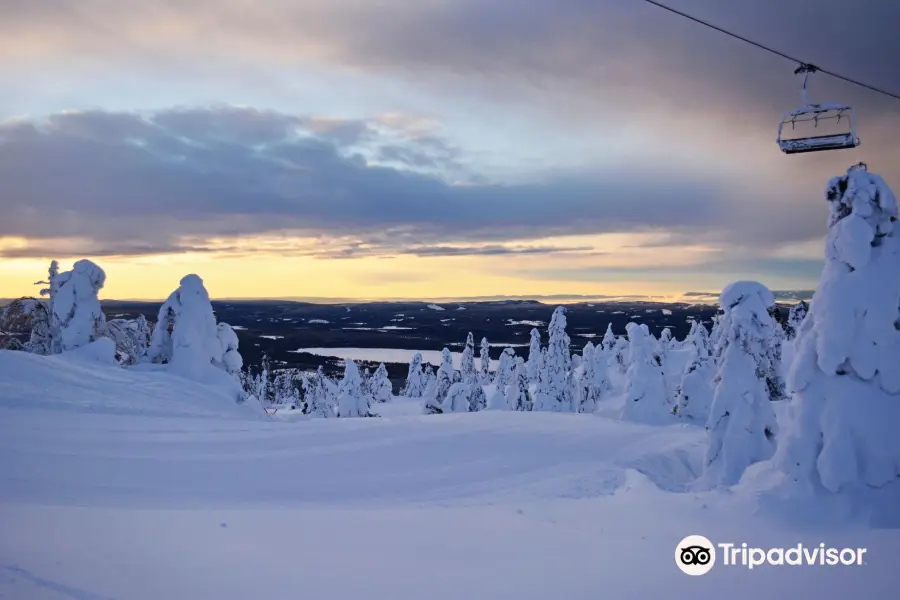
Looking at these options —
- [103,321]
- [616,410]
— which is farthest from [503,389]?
[103,321]

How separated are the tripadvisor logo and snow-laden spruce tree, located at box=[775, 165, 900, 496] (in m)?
2.59

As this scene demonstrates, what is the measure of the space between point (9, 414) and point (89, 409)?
6.83 feet

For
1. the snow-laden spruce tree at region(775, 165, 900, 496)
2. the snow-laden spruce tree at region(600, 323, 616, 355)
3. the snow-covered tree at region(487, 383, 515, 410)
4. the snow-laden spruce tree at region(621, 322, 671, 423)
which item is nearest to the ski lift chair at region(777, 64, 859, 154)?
the snow-laden spruce tree at region(775, 165, 900, 496)

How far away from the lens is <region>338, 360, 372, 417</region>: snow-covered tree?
47500 mm

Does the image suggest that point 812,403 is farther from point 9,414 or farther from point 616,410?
point 616,410

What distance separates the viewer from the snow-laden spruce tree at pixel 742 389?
1470 centimetres

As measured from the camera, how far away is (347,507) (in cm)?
1121

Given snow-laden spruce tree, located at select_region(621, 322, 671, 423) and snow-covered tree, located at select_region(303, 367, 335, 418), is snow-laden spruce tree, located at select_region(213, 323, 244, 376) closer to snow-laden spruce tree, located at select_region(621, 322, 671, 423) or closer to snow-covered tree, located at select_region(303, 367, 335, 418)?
snow-laden spruce tree, located at select_region(621, 322, 671, 423)

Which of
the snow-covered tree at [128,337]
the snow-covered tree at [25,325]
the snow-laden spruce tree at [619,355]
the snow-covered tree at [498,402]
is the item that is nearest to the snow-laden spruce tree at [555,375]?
the snow-covered tree at [498,402]

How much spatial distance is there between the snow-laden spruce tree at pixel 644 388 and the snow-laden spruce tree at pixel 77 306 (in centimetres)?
2750

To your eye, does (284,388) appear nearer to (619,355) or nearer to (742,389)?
(619,355)

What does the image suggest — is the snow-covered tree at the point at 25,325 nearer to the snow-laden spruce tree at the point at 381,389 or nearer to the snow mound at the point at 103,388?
the snow mound at the point at 103,388

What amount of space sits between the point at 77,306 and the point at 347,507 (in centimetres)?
1894

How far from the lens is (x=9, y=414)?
14.7m
